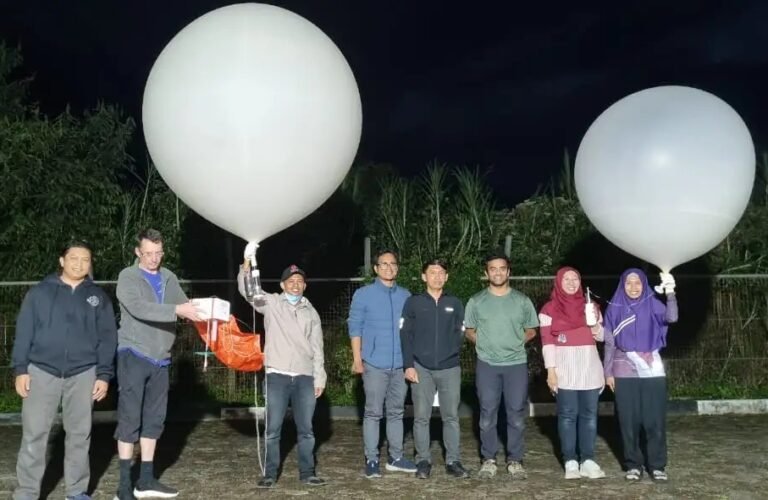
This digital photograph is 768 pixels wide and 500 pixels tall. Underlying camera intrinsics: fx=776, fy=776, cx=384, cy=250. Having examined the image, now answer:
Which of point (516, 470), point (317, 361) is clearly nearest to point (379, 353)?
point (317, 361)

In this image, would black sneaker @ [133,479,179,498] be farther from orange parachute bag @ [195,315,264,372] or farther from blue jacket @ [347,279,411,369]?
blue jacket @ [347,279,411,369]

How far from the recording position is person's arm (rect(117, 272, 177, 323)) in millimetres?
4645

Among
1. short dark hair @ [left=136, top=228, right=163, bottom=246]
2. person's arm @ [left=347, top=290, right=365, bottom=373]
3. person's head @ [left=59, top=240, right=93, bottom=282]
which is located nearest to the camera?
person's head @ [left=59, top=240, right=93, bottom=282]

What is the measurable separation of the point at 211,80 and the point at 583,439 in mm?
3399

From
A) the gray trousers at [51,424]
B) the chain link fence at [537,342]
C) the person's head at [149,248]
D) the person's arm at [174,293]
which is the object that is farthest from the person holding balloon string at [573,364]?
the chain link fence at [537,342]

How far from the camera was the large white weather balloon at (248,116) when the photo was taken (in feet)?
14.8

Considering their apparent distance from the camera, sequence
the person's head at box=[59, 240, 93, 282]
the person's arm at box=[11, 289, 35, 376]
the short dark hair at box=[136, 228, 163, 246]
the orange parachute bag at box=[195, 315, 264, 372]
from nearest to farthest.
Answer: the person's arm at box=[11, 289, 35, 376] < the person's head at box=[59, 240, 93, 282] < the short dark hair at box=[136, 228, 163, 246] < the orange parachute bag at box=[195, 315, 264, 372]

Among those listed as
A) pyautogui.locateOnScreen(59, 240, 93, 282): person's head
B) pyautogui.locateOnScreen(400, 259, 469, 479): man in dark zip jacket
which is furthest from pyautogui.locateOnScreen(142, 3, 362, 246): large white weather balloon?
pyautogui.locateOnScreen(400, 259, 469, 479): man in dark zip jacket

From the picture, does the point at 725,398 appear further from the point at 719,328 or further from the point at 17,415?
the point at 17,415

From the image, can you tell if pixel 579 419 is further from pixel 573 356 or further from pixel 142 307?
pixel 142 307

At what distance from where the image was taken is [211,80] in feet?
14.9

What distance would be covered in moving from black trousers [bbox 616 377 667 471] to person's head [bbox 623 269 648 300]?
563mm

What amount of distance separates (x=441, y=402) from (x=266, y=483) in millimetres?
1296

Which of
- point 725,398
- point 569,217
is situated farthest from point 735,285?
point 569,217
